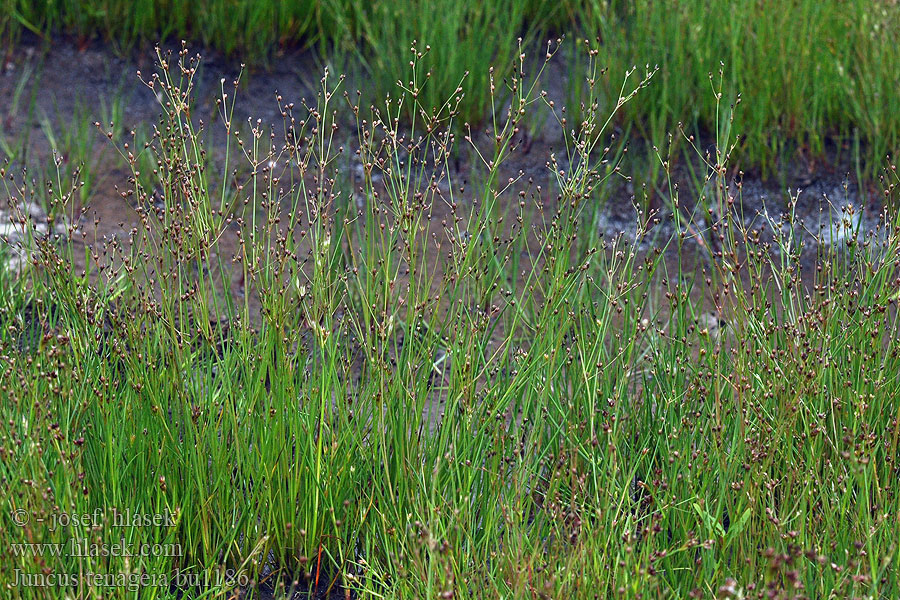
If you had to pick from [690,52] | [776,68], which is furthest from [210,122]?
[776,68]

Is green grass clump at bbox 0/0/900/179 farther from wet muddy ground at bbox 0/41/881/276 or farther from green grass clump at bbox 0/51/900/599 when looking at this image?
green grass clump at bbox 0/51/900/599

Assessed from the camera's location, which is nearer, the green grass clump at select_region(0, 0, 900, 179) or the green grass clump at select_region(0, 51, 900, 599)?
the green grass clump at select_region(0, 51, 900, 599)

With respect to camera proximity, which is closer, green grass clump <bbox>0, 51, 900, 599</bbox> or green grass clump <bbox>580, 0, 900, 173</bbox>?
green grass clump <bbox>0, 51, 900, 599</bbox>

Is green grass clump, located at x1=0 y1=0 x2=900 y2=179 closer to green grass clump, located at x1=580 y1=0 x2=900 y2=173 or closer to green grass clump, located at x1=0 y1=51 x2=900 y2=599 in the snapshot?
green grass clump, located at x1=580 y1=0 x2=900 y2=173

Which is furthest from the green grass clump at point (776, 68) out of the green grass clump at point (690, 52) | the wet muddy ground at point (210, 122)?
the wet muddy ground at point (210, 122)

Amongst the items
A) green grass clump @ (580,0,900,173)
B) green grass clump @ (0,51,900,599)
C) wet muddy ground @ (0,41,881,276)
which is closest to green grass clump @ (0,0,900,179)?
green grass clump @ (580,0,900,173)

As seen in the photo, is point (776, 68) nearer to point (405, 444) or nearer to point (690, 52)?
point (690, 52)

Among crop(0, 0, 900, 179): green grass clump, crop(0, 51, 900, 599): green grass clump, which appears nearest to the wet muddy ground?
crop(0, 0, 900, 179): green grass clump

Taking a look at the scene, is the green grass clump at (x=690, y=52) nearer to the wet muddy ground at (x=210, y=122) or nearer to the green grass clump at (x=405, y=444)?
the wet muddy ground at (x=210, y=122)

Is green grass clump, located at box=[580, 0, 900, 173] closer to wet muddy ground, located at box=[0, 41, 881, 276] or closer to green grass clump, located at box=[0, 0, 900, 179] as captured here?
green grass clump, located at box=[0, 0, 900, 179]

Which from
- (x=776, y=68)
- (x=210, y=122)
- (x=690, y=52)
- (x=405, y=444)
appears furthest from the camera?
(x=210, y=122)

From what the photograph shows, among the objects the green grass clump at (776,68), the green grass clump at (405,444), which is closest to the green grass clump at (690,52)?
the green grass clump at (776,68)

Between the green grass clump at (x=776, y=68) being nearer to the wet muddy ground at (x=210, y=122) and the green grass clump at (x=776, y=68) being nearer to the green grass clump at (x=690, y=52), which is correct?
the green grass clump at (x=690, y=52)

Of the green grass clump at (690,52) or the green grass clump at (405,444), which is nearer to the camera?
the green grass clump at (405,444)
